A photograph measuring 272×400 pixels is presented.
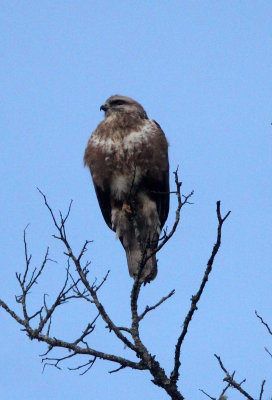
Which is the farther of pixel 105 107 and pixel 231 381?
pixel 105 107

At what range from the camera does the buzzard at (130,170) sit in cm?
650

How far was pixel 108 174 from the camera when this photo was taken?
659cm

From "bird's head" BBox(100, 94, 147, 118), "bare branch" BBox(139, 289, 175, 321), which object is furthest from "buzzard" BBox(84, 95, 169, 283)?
"bare branch" BBox(139, 289, 175, 321)

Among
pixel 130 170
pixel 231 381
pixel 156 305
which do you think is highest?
pixel 130 170

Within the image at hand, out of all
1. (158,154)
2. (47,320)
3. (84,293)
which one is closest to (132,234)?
(158,154)

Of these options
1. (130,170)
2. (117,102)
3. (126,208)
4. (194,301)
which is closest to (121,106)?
(117,102)

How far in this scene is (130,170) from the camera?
648 cm

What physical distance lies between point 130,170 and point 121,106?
83 cm

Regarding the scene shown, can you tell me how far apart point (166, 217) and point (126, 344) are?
3.08m

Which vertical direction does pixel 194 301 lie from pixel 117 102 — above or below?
below

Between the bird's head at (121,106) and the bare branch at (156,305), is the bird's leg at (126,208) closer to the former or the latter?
the bird's head at (121,106)

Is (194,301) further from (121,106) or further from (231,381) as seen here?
(121,106)

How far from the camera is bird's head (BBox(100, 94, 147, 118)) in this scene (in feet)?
22.6

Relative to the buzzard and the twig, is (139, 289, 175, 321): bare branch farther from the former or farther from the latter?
the buzzard
